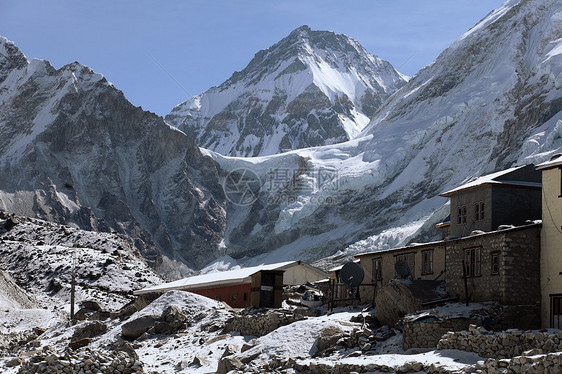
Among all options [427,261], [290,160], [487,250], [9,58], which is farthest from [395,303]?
[9,58]

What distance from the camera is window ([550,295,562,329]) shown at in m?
29.6

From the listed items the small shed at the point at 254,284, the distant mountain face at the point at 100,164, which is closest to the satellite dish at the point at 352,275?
the small shed at the point at 254,284

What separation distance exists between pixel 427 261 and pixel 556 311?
9.10 metres

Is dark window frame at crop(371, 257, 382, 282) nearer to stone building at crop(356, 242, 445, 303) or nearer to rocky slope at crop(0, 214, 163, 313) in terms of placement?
stone building at crop(356, 242, 445, 303)

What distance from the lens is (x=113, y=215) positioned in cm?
16712

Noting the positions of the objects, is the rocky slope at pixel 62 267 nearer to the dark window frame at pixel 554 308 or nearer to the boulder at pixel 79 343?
the boulder at pixel 79 343

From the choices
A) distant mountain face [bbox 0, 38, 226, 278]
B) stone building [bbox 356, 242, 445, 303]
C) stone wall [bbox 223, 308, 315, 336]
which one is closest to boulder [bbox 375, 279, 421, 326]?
stone building [bbox 356, 242, 445, 303]

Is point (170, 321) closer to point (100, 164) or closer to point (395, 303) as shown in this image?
point (395, 303)

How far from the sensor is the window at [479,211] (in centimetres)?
3774

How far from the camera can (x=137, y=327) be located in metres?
41.5

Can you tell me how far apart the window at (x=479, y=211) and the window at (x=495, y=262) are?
628 cm

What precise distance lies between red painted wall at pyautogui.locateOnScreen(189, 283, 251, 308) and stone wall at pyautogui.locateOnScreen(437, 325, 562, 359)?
27.0 meters

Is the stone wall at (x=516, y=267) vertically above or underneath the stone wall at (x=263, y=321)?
above

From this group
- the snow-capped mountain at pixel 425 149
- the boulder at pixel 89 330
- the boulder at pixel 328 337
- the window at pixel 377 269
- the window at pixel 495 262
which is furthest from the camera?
the snow-capped mountain at pixel 425 149
